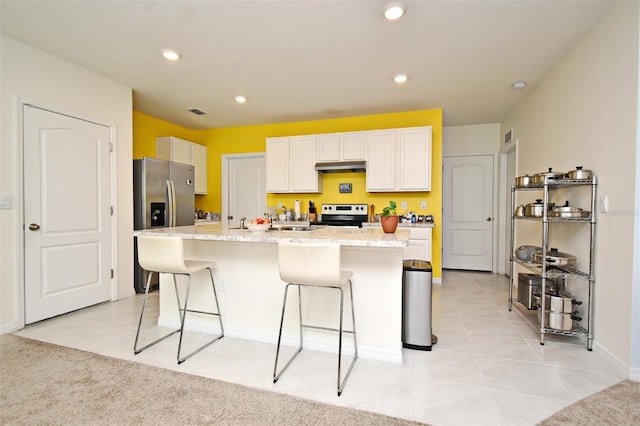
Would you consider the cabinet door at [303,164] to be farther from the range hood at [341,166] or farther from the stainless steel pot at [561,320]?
the stainless steel pot at [561,320]

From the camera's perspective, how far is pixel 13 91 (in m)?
2.77

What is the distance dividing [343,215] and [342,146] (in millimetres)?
1105

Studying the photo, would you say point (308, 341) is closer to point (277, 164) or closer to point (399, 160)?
point (399, 160)

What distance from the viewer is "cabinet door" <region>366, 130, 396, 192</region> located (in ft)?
14.9

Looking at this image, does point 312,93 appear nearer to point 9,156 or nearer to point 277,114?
point 277,114

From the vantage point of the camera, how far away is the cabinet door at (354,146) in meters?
4.66

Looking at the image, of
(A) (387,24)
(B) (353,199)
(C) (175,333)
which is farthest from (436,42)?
(C) (175,333)

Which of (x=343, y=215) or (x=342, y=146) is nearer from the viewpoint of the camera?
(x=342, y=146)

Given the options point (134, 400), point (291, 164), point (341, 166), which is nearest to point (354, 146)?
point (341, 166)

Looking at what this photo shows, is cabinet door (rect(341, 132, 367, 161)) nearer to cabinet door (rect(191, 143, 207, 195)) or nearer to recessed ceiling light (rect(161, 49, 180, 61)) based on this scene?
recessed ceiling light (rect(161, 49, 180, 61))

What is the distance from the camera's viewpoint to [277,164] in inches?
201

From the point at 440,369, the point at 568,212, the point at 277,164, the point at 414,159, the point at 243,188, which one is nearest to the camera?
the point at 440,369

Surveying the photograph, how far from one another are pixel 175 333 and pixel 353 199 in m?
3.24

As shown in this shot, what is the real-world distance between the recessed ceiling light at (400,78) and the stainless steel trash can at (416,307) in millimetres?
2191
